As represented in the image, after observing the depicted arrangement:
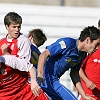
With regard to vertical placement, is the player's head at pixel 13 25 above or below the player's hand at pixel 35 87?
above

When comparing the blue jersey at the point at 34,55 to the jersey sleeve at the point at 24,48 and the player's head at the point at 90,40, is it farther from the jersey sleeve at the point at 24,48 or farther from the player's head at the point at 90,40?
the player's head at the point at 90,40

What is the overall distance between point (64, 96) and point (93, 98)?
52 centimetres

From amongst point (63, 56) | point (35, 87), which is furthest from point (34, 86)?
point (63, 56)

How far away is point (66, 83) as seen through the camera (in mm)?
10875

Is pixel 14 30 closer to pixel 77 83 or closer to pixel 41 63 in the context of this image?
pixel 41 63

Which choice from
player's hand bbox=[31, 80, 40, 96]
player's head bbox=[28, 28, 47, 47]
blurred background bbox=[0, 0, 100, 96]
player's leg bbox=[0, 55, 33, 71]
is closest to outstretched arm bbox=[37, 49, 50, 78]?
player's leg bbox=[0, 55, 33, 71]

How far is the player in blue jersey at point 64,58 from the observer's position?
6.43m

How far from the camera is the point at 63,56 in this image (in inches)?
260

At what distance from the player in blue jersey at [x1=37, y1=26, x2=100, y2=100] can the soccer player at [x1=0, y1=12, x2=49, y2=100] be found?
1.00 feet

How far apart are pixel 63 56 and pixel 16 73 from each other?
3.40 feet

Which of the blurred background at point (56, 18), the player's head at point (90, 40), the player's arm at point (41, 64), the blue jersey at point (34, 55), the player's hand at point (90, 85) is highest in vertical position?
the player's head at point (90, 40)

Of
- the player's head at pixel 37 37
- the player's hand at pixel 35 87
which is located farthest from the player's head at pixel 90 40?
the player's hand at pixel 35 87

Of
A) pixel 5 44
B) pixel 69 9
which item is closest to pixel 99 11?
pixel 69 9

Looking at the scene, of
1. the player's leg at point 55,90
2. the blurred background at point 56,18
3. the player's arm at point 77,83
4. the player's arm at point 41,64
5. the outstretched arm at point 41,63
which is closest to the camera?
the player's arm at point 41,64
